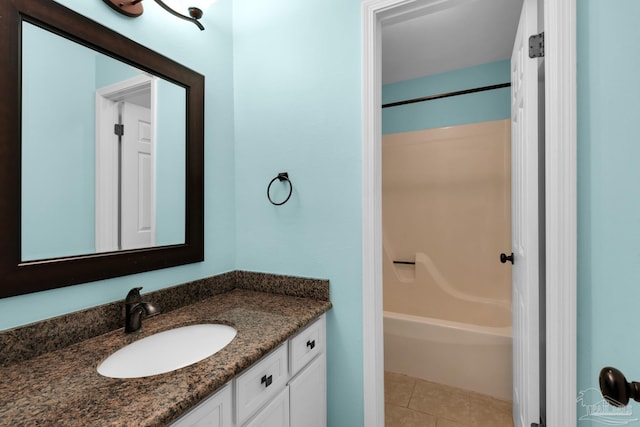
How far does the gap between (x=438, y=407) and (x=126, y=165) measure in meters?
2.18

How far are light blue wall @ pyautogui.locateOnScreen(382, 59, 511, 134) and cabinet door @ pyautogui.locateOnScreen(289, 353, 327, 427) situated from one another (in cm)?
226

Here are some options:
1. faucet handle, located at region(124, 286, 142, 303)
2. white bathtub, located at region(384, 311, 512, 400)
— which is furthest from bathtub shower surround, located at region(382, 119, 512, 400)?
faucet handle, located at region(124, 286, 142, 303)

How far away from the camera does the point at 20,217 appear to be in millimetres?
865

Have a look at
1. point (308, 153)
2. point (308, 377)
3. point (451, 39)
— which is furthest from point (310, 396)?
point (451, 39)

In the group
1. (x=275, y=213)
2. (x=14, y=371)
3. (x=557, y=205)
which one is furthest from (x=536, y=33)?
(x=14, y=371)

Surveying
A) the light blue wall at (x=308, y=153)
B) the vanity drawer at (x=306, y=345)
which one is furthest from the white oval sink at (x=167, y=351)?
the light blue wall at (x=308, y=153)

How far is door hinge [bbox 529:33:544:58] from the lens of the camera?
112 centimetres

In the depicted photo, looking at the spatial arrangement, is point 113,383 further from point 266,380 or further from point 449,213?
point 449,213

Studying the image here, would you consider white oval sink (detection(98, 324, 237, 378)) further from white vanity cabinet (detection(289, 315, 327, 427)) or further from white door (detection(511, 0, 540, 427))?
white door (detection(511, 0, 540, 427))

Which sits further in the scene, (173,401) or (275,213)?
(275,213)

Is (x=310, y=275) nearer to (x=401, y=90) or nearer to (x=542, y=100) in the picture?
(x=542, y=100)

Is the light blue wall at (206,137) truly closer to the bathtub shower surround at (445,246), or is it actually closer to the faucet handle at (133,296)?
the faucet handle at (133,296)

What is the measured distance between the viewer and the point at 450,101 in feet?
8.58

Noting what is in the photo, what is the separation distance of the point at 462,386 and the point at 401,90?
2530 millimetres
